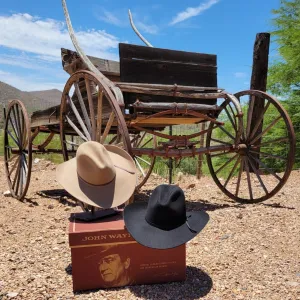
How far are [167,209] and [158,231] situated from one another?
14 cm

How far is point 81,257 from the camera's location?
2.32m

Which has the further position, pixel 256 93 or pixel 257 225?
pixel 256 93

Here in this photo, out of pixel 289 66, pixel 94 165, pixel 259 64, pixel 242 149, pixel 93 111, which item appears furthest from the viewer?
pixel 289 66

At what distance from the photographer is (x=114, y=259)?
237 cm

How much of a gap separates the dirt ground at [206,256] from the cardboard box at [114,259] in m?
0.06

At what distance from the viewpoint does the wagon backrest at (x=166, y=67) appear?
161 inches

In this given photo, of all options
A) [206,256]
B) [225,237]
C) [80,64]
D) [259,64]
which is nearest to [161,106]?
[80,64]

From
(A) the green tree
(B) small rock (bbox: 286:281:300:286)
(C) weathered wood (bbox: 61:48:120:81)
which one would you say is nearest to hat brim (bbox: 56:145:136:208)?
(B) small rock (bbox: 286:281:300:286)

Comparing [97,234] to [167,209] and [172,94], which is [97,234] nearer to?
[167,209]

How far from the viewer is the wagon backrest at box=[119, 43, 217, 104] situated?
161 inches

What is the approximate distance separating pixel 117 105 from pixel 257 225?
1.88 metres

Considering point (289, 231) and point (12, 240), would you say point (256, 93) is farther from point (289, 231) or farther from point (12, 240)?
point (12, 240)

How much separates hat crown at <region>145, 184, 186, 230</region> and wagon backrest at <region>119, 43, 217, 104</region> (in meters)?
1.96

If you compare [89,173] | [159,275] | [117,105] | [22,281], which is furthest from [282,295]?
[117,105]
